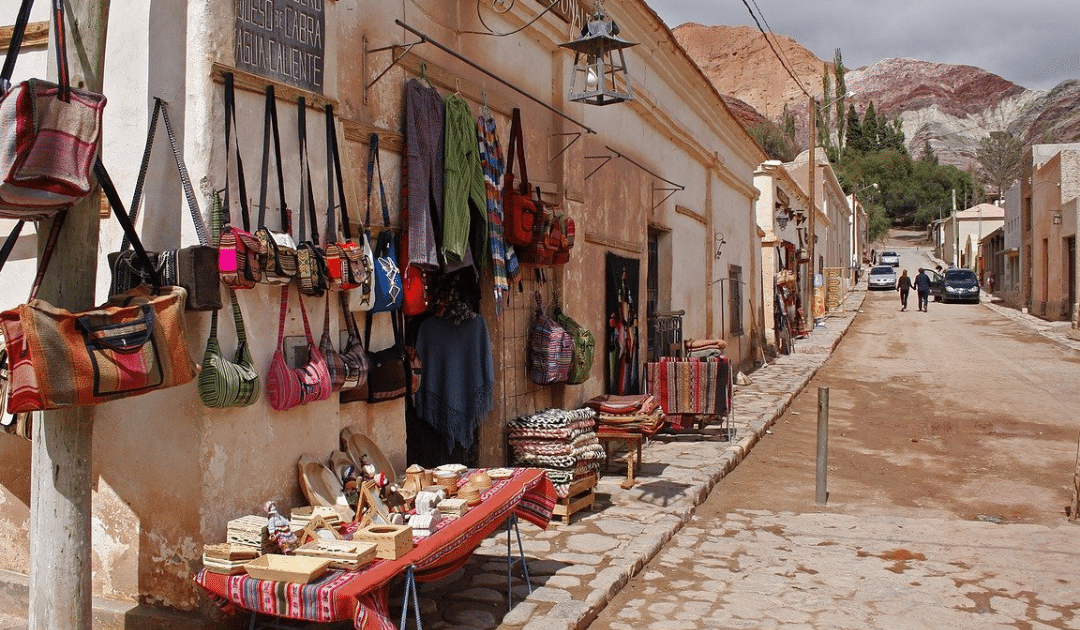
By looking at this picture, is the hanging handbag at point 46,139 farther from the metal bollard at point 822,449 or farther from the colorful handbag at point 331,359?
the metal bollard at point 822,449

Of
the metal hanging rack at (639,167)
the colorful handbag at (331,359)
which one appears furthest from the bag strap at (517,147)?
the colorful handbag at (331,359)

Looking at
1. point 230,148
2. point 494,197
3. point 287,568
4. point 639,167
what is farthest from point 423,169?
point 639,167

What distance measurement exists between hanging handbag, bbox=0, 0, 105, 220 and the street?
132 inches

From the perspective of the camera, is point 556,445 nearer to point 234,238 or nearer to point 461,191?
point 461,191

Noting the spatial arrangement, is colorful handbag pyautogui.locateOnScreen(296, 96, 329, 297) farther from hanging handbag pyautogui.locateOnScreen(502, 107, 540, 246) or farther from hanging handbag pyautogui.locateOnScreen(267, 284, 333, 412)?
hanging handbag pyautogui.locateOnScreen(502, 107, 540, 246)

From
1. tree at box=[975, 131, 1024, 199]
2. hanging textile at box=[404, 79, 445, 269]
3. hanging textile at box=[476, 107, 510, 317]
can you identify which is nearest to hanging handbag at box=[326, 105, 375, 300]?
hanging textile at box=[404, 79, 445, 269]

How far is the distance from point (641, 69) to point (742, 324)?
783 centimetres

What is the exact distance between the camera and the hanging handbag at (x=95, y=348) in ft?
9.77

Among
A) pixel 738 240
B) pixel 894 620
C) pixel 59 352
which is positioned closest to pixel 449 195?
pixel 59 352

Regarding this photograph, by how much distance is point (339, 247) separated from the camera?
4.51m

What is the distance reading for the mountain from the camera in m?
Answer: 106

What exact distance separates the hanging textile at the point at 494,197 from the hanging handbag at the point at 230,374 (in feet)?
8.85

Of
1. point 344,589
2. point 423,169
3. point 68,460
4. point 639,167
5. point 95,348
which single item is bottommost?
point 344,589

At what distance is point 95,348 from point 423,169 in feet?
9.67
